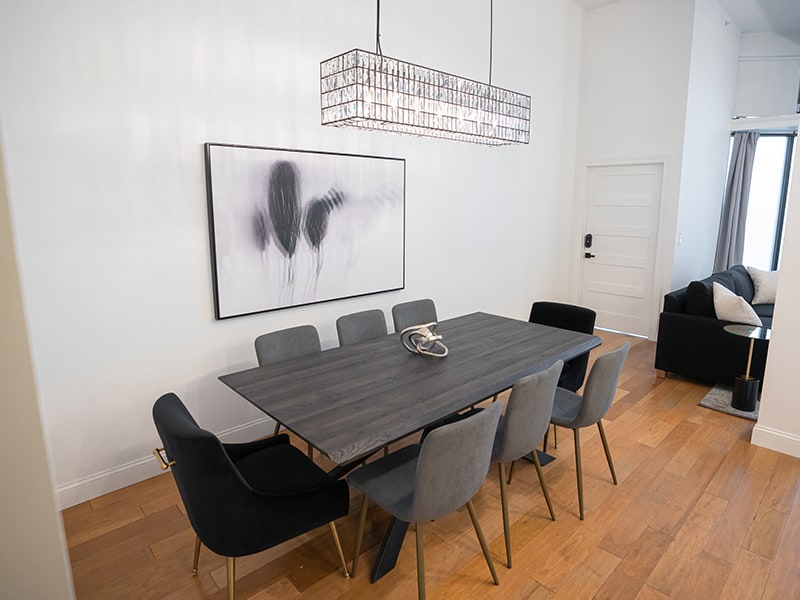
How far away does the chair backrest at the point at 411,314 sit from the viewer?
339 cm

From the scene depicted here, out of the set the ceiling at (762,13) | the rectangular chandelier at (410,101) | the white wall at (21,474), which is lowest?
the white wall at (21,474)

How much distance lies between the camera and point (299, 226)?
3.25m

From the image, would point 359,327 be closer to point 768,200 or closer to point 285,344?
point 285,344

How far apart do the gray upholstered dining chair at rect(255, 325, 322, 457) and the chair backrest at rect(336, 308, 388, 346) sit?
24cm

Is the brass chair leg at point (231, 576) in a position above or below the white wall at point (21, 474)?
below

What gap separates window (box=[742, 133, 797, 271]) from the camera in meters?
6.04

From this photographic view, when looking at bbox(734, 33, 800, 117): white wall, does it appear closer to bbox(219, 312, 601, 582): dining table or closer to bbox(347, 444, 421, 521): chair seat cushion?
bbox(219, 312, 601, 582): dining table

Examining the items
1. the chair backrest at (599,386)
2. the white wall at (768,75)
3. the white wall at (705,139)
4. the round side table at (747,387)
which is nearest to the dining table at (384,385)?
the chair backrest at (599,386)

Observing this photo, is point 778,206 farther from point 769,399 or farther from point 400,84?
point 400,84

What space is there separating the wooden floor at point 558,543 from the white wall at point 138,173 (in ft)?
1.79

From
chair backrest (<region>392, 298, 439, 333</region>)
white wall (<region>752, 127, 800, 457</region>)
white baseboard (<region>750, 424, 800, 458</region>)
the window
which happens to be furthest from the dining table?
the window

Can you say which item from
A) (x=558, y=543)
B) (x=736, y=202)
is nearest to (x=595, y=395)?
(x=558, y=543)

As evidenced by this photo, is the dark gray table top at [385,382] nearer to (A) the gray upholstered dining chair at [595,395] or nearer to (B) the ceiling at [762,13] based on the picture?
(A) the gray upholstered dining chair at [595,395]

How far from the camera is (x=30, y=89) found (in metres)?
2.20
